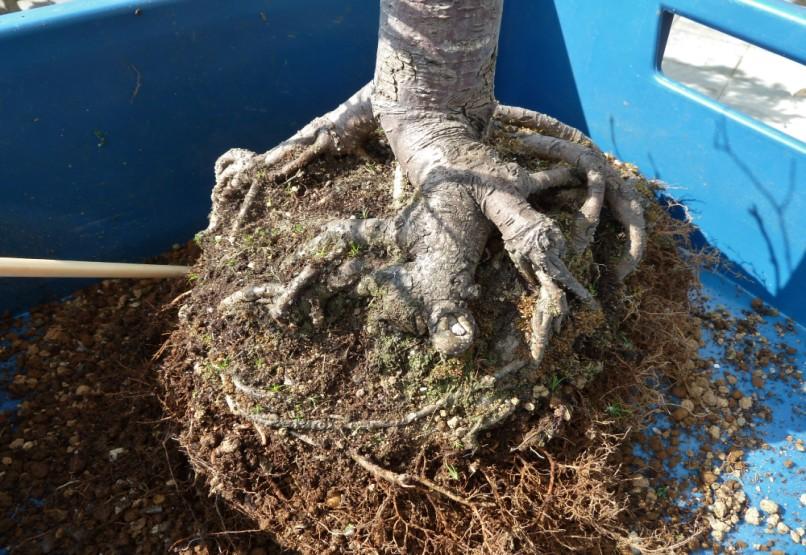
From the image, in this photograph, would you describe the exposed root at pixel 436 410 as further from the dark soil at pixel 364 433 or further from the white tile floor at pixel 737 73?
the white tile floor at pixel 737 73

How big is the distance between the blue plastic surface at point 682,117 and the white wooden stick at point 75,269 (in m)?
1.36

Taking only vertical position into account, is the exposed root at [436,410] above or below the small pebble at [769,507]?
above

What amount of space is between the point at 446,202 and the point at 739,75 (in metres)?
2.15

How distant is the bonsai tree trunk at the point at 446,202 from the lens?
1143 mm

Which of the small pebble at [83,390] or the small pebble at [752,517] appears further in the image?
the small pebble at [83,390]

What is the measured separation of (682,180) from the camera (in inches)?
68.9

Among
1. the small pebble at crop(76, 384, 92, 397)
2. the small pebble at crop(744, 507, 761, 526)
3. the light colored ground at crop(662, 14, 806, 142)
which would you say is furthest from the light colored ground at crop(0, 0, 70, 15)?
the small pebble at crop(744, 507, 761, 526)

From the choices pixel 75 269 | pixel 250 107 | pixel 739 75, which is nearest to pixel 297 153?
pixel 250 107

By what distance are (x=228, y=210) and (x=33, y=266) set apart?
46cm

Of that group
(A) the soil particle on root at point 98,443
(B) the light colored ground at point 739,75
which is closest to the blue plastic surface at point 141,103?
(A) the soil particle on root at point 98,443

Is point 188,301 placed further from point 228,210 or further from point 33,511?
point 33,511

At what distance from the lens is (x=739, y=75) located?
2.59m

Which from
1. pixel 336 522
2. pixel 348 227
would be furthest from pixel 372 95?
pixel 336 522

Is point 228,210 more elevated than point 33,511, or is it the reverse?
point 228,210
